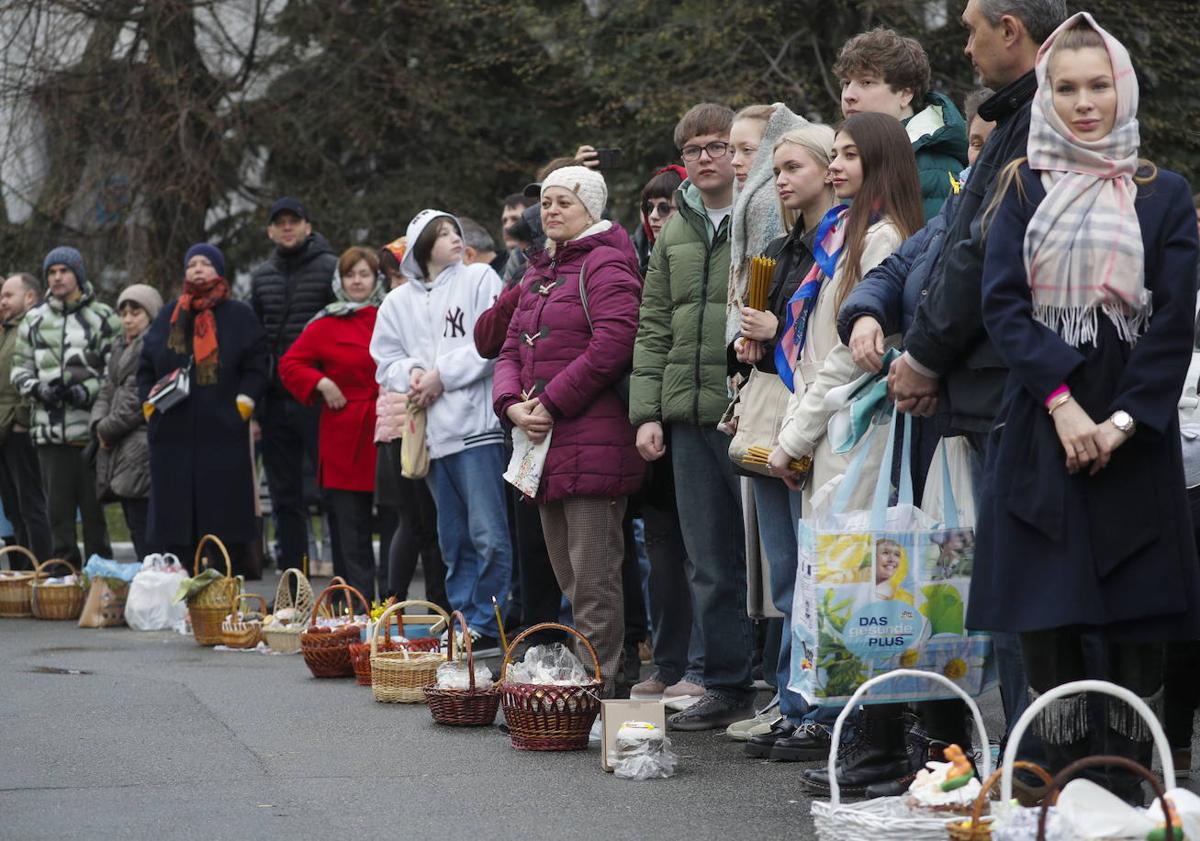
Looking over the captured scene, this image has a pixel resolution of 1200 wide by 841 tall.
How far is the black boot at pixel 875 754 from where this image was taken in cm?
543

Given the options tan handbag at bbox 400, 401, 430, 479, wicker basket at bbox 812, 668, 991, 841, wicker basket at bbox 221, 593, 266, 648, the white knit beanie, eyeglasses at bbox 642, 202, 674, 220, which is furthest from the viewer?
wicker basket at bbox 221, 593, 266, 648

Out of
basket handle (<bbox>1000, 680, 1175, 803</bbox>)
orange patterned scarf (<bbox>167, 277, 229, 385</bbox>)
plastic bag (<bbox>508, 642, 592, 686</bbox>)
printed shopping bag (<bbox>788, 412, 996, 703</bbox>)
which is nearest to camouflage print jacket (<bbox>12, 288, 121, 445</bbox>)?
orange patterned scarf (<bbox>167, 277, 229, 385</bbox>)

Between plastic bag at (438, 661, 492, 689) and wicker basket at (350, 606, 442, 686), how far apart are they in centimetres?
74

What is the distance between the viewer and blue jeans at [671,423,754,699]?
6906mm

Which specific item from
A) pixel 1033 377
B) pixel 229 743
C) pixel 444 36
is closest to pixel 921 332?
pixel 1033 377

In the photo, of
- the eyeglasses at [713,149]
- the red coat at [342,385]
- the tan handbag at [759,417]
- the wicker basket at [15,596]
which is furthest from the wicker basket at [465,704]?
the wicker basket at [15,596]

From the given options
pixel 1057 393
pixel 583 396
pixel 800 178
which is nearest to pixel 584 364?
pixel 583 396

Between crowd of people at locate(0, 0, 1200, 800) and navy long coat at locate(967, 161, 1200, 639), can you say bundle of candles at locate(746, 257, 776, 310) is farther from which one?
navy long coat at locate(967, 161, 1200, 639)

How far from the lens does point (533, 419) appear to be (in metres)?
7.23

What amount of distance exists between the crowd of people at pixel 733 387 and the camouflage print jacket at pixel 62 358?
0.02m

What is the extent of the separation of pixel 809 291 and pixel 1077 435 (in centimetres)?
180

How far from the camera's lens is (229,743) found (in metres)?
6.75

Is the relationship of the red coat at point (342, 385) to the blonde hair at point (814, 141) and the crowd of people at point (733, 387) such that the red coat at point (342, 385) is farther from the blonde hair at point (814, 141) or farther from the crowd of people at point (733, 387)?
the blonde hair at point (814, 141)

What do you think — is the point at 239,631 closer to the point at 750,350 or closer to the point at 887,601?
the point at 750,350
